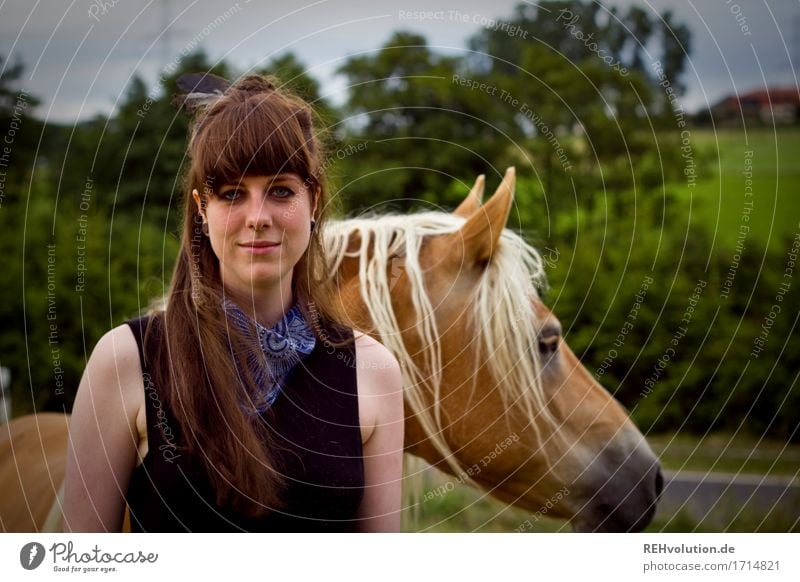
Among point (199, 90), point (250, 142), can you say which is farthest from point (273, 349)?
point (199, 90)

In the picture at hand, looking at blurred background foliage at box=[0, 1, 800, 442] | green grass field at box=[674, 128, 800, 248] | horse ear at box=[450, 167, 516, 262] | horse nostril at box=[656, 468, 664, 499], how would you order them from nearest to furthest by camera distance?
horse ear at box=[450, 167, 516, 262]
horse nostril at box=[656, 468, 664, 499]
green grass field at box=[674, 128, 800, 248]
blurred background foliage at box=[0, 1, 800, 442]

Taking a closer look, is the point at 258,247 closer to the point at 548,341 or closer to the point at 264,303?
the point at 264,303

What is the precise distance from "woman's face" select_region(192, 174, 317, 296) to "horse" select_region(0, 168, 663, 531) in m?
0.20

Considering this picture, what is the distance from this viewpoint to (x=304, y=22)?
174cm

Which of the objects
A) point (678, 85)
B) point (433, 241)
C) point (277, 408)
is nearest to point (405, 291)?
point (433, 241)

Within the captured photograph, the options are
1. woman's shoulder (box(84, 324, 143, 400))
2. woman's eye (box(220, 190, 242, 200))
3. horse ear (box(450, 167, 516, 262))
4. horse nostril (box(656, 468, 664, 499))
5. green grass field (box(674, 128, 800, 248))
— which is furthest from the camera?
green grass field (box(674, 128, 800, 248))

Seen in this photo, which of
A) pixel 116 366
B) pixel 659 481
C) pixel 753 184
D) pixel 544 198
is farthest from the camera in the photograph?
pixel 753 184

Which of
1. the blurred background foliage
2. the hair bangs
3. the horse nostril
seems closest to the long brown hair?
the hair bangs

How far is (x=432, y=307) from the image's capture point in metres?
1.40

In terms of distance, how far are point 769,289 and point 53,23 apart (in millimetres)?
3124

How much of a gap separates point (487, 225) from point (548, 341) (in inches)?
9.7

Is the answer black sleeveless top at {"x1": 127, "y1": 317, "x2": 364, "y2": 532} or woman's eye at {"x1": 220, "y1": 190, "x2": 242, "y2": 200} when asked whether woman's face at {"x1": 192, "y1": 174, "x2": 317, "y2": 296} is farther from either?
black sleeveless top at {"x1": 127, "y1": 317, "x2": 364, "y2": 532}

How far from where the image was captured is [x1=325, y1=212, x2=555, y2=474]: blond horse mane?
4.57 feet
